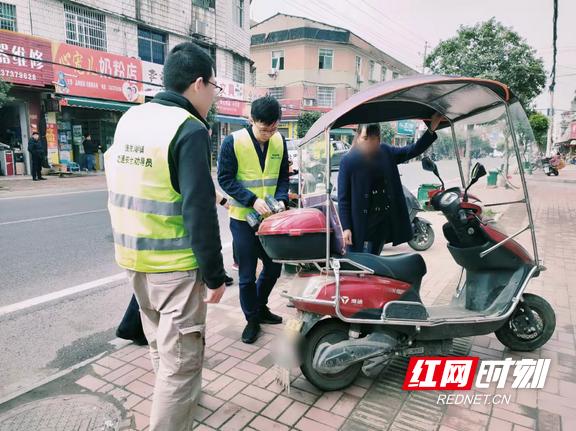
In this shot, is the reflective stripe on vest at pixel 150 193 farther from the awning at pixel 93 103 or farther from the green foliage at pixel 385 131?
the awning at pixel 93 103

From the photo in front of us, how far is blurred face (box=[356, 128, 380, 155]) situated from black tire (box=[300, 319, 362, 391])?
1.49 m

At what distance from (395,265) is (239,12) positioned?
25047 millimetres

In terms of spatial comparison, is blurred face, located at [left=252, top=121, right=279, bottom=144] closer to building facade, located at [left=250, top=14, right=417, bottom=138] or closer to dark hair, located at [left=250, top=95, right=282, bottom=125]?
dark hair, located at [left=250, top=95, right=282, bottom=125]

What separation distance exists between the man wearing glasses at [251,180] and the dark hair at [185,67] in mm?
1211

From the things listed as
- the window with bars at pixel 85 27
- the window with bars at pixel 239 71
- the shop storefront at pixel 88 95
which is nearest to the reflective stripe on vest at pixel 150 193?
the shop storefront at pixel 88 95

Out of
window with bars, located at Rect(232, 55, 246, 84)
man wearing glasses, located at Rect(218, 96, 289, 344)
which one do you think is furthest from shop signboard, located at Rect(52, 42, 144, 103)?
man wearing glasses, located at Rect(218, 96, 289, 344)

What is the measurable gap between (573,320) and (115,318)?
4090 mm

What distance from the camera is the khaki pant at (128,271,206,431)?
194 centimetres

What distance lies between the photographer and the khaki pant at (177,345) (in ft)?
6.37

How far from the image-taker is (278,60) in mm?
36344

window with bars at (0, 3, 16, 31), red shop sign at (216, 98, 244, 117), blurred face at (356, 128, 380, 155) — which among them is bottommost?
blurred face at (356, 128, 380, 155)

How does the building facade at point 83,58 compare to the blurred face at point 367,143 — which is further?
the building facade at point 83,58

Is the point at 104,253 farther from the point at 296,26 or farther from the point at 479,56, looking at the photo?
the point at 296,26

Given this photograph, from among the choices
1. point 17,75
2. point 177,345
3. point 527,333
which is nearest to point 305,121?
point 17,75
